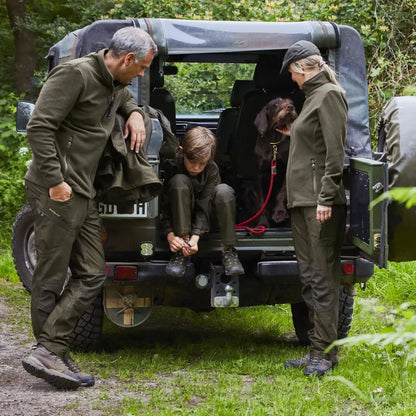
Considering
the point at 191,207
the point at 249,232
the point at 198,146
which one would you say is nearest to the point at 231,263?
the point at 249,232

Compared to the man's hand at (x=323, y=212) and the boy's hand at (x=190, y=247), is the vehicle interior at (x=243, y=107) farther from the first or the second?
the man's hand at (x=323, y=212)

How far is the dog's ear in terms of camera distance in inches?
236

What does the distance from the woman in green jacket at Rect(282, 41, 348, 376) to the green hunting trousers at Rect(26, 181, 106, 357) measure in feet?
4.12

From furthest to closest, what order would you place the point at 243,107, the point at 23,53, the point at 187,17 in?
the point at 23,53, the point at 187,17, the point at 243,107

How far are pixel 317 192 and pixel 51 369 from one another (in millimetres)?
1888

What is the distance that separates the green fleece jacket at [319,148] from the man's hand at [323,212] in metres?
0.03

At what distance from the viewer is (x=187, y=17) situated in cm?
1157

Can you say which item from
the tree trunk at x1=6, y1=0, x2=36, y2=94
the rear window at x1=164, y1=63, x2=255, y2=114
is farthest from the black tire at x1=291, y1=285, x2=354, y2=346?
the tree trunk at x1=6, y1=0, x2=36, y2=94

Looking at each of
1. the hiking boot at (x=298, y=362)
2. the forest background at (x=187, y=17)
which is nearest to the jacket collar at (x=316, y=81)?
the hiking boot at (x=298, y=362)

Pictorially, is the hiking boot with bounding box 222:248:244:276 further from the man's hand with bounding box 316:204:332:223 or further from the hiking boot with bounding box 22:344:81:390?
the hiking boot with bounding box 22:344:81:390

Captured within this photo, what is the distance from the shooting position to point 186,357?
5785 mm

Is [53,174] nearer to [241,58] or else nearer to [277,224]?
[277,224]

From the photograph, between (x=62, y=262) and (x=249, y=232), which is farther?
(x=249, y=232)

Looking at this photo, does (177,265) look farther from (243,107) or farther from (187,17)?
(187,17)
